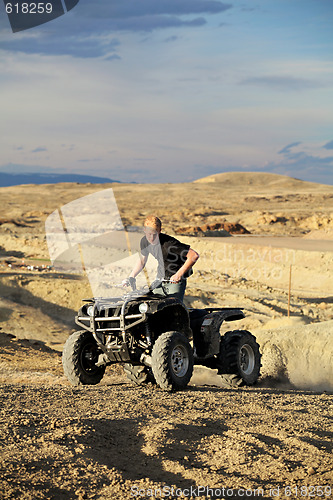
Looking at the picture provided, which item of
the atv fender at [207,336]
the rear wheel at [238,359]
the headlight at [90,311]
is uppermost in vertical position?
the headlight at [90,311]

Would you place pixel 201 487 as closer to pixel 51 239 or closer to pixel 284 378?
pixel 284 378

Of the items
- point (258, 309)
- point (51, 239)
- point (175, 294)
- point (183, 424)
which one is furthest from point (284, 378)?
point (51, 239)

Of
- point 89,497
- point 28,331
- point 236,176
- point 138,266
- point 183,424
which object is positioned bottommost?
point 236,176

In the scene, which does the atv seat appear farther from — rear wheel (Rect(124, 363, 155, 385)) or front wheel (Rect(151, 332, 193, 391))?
rear wheel (Rect(124, 363, 155, 385))

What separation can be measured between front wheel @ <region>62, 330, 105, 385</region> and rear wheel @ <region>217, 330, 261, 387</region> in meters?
1.79

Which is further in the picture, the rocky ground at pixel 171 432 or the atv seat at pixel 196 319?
the atv seat at pixel 196 319

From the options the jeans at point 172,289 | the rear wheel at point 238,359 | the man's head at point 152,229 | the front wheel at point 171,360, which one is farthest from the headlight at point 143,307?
the rear wheel at point 238,359

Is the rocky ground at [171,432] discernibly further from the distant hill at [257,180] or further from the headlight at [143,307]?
the distant hill at [257,180]

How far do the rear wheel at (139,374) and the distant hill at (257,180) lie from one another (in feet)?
488

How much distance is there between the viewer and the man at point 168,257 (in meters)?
7.36

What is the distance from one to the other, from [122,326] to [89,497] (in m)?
3.13

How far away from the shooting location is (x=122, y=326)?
283 inches

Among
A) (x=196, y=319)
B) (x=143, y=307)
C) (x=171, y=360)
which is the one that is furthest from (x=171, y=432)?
(x=196, y=319)

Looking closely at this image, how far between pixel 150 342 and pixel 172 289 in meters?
0.74
